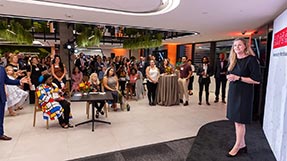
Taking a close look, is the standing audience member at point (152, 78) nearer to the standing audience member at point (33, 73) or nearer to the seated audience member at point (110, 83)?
the seated audience member at point (110, 83)

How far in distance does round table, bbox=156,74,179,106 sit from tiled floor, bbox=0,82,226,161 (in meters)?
0.57

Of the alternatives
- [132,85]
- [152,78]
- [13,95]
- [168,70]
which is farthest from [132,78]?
[13,95]

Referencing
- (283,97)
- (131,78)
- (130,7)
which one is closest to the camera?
(283,97)

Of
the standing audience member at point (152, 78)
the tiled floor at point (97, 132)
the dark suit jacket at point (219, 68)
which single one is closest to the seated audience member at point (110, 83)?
the tiled floor at point (97, 132)

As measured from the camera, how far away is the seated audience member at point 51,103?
3875mm

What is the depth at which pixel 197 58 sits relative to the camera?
35.8 feet

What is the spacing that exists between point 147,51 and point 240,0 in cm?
1290

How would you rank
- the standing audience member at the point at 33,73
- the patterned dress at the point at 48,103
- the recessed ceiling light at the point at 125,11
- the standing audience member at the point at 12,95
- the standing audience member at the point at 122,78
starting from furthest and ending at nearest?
1. the standing audience member at the point at 122,78
2. the standing audience member at the point at 33,73
3. the standing audience member at the point at 12,95
4. the patterned dress at the point at 48,103
5. the recessed ceiling light at the point at 125,11

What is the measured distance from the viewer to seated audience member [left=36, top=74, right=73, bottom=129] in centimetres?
387

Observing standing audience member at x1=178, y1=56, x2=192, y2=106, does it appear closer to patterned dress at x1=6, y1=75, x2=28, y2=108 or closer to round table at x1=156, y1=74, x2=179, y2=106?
round table at x1=156, y1=74, x2=179, y2=106

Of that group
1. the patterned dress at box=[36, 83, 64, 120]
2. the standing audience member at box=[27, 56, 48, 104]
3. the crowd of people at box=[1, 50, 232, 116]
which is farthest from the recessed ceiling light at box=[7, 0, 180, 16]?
the standing audience member at box=[27, 56, 48, 104]

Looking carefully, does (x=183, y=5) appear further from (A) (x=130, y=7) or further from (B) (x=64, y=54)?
(B) (x=64, y=54)

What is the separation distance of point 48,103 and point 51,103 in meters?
0.05

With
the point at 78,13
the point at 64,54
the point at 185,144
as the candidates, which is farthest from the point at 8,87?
the point at 185,144
